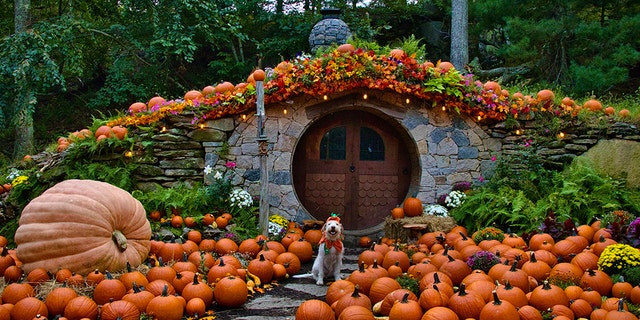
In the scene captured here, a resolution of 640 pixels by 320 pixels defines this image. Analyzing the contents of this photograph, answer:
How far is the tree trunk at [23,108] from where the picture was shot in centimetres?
1056

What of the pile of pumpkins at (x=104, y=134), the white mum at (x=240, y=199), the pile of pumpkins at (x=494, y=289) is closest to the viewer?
the pile of pumpkins at (x=494, y=289)

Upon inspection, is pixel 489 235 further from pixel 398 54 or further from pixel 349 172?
pixel 398 54

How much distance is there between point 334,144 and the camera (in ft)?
30.1

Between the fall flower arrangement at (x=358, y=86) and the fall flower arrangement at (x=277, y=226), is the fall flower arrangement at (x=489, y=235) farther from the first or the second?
the fall flower arrangement at (x=277, y=226)

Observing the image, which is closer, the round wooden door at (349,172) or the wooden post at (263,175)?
the wooden post at (263,175)

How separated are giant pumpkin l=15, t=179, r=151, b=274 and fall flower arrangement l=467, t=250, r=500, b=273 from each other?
3.43 metres

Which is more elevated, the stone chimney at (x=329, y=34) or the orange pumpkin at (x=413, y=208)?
the stone chimney at (x=329, y=34)

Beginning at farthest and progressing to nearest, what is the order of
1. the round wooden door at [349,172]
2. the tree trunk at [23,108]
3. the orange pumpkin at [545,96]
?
the tree trunk at [23,108] < the round wooden door at [349,172] < the orange pumpkin at [545,96]

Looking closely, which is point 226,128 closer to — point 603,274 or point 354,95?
point 354,95

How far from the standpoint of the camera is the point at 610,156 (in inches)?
311

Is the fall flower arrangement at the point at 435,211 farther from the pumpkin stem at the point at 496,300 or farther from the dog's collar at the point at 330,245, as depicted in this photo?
the pumpkin stem at the point at 496,300

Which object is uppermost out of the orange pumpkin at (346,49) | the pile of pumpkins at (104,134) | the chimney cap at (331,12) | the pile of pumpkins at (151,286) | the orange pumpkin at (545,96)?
the chimney cap at (331,12)

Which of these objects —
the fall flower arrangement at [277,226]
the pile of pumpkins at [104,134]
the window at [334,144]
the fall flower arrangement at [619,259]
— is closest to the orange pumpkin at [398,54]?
the window at [334,144]

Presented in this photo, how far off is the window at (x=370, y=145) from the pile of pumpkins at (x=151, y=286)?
3.12 meters
